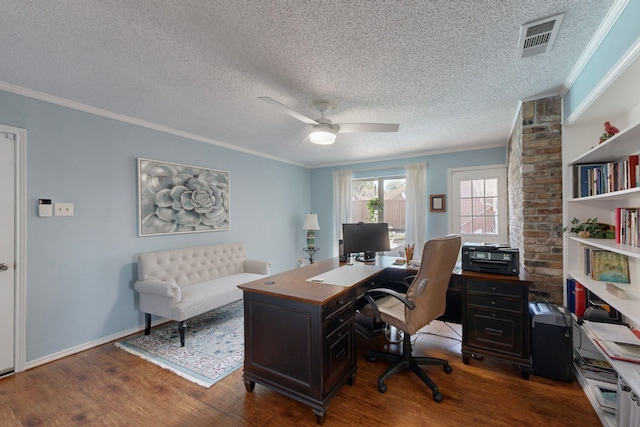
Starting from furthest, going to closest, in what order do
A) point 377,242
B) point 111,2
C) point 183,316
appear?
point 377,242 → point 183,316 → point 111,2

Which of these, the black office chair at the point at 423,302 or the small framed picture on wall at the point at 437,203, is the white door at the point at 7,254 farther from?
the small framed picture on wall at the point at 437,203

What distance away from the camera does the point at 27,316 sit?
2.37 metres

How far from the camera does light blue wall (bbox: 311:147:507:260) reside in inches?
171

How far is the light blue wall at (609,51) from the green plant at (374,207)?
321cm

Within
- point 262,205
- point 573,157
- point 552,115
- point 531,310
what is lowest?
point 531,310

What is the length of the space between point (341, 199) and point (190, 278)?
3176 mm

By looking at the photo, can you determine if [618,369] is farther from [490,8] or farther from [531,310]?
[490,8]

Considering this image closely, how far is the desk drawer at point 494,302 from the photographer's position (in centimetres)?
222

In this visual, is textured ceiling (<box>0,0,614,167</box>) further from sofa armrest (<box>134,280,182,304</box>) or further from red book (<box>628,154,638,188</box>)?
sofa armrest (<box>134,280,182,304</box>)

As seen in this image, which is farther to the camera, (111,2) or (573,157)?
(573,157)

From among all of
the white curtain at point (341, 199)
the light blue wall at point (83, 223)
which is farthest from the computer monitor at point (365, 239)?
the white curtain at point (341, 199)

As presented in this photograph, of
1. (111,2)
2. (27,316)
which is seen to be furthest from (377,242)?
(27,316)

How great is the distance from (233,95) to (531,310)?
319 centimetres

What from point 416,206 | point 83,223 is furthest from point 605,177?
point 83,223
